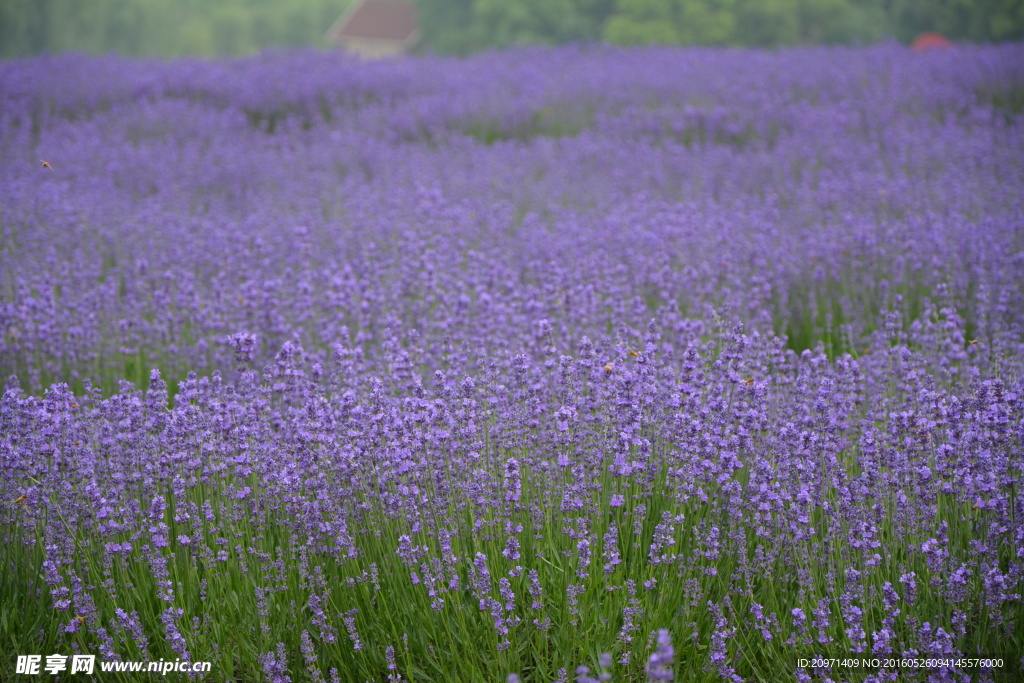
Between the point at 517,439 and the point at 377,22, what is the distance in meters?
29.7

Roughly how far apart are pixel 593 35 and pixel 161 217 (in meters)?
14.9

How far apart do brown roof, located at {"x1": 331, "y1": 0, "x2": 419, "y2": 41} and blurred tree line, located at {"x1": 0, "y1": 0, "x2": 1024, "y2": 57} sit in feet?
24.8

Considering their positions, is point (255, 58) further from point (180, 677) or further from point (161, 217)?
point (180, 677)

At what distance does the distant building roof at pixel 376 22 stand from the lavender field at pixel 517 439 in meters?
24.9

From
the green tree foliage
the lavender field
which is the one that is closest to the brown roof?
the green tree foliage

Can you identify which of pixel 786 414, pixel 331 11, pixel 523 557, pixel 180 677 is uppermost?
pixel 331 11

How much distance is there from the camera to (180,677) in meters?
2.03

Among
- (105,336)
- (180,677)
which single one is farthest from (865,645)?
(105,336)

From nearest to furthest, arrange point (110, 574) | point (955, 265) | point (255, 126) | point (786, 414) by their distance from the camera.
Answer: point (110, 574)
point (786, 414)
point (955, 265)
point (255, 126)

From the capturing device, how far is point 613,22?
58.5 ft

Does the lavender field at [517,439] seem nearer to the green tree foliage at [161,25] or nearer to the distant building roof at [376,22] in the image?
the green tree foliage at [161,25]

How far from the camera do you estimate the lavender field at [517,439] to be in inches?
81.8

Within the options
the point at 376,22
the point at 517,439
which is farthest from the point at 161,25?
the point at 517,439

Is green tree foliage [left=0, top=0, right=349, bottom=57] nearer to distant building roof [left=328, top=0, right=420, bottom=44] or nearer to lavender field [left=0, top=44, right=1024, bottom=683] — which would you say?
distant building roof [left=328, top=0, right=420, bottom=44]
